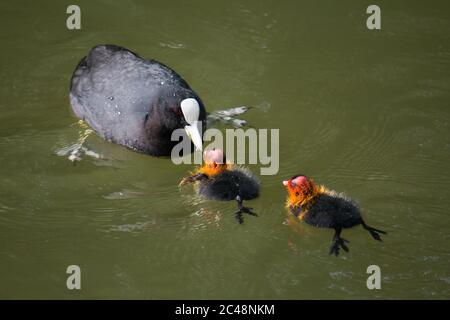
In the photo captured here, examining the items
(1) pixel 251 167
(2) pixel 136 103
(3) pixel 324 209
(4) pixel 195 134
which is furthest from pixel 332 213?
(2) pixel 136 103

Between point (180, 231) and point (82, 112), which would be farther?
point (82, 112)

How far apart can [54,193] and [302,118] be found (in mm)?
2234

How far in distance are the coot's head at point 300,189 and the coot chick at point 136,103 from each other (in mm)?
918

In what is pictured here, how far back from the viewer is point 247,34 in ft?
23.9

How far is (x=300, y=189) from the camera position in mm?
4844

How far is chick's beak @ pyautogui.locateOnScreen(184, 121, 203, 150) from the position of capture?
5457 mm

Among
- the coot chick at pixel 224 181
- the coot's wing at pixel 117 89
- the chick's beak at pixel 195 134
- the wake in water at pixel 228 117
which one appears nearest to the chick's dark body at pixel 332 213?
the coot chick at pixel 224 181

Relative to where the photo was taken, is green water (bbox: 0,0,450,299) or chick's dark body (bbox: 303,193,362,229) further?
chick's dark body (bbox: 303,193,362,229)

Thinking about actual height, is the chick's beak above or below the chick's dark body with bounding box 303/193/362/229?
above

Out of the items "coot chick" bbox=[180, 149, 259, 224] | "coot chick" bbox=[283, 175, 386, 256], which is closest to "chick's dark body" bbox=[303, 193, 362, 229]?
"coot chick" bbox=[283, 175, 386, 256]

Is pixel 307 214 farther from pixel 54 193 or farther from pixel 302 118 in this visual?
pixel 54 193

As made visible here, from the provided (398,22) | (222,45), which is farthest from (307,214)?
(398,22)

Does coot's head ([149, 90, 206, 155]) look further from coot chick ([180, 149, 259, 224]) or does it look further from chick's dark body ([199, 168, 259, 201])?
chick's dark body ([199, 168, 259, 201])

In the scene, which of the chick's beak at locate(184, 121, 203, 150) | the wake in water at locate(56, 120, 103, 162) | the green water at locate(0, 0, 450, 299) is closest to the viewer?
the green water at locate(0, 0, 450, 299)
